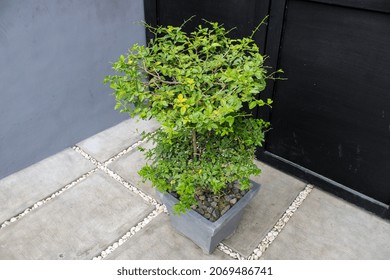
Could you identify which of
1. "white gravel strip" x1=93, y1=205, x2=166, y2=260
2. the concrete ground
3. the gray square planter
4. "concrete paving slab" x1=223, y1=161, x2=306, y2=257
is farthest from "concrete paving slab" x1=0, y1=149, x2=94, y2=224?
"concrete paving slab" x1=223, y1=161, x2=306, y2=257

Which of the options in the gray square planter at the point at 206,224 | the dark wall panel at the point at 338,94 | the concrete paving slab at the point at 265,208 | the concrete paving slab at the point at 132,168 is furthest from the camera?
the concrete paving slab at the point at 132,168

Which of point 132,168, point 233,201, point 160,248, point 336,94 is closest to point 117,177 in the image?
point 132,168

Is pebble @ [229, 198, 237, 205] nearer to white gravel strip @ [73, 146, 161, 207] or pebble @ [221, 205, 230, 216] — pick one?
pebble @ [221, 205, 230, 216]

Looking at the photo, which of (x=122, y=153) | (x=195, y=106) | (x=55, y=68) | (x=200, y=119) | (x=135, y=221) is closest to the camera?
(x=200, y=119)

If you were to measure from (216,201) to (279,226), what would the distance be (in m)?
0.72

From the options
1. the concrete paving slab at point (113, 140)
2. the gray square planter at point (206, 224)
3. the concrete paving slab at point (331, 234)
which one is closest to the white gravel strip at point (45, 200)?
the concrete paving slab at point (113, 140)

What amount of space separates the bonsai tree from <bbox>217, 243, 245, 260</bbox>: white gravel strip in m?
0.49

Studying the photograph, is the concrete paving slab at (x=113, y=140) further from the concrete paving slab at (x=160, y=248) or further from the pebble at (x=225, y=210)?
the pebble at (x=225, y=210)

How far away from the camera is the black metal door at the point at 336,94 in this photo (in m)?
2.50

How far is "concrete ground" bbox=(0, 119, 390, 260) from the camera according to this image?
2.71m

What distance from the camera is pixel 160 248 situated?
273cm

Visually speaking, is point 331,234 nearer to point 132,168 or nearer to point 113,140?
point 132,168

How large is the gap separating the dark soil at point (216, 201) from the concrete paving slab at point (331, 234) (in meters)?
0.53
